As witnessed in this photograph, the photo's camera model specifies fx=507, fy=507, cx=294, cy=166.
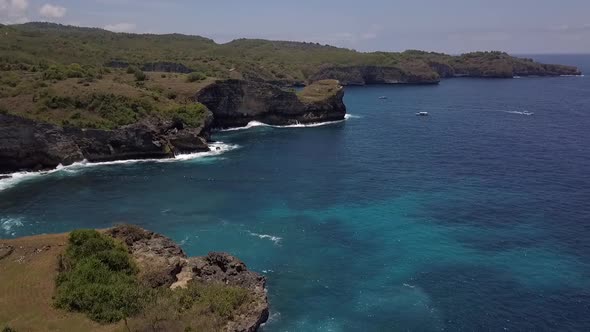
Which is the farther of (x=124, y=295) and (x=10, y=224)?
(x=10, y=224)

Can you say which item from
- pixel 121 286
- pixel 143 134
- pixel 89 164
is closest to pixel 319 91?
pixel 143 134

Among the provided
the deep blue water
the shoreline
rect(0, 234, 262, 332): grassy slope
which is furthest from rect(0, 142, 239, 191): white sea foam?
rect(0, 234, 262, 332): grassy slope

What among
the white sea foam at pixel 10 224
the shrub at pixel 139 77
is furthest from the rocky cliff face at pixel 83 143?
the shrub at pixel 139 77

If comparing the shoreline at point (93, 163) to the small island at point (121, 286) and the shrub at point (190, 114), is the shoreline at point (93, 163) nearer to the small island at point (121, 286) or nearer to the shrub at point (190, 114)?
the shrub at point (190, 114)

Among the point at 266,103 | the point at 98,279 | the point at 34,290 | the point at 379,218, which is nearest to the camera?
the point at 34,290

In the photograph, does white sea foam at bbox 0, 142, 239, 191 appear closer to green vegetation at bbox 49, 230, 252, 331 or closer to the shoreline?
the shoreline

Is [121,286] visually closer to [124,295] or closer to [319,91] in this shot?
[124,295]
